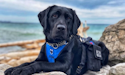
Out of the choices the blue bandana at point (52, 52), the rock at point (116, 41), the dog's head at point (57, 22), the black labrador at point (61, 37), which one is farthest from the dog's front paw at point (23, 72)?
the rock at point (116, 41)

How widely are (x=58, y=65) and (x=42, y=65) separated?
0.28m

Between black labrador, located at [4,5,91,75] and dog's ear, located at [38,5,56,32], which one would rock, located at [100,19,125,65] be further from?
dog's ear, located at [38,5,56,32]

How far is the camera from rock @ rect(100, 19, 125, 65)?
362 centimetres

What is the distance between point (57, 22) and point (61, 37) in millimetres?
298

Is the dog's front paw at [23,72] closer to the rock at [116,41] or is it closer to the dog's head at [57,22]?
the dog's head at [57,22]

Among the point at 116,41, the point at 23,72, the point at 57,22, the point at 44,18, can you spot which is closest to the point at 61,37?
the point at 57,22

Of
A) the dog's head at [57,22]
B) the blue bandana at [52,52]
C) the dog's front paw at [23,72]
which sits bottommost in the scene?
the dog's front paw at [23,72]

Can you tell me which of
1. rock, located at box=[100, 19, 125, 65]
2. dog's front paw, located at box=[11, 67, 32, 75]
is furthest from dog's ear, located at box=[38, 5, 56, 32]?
rock, located at box=[100, 19, 125, 65]

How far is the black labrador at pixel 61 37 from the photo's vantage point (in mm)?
2098

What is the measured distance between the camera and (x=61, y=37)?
7.66ft

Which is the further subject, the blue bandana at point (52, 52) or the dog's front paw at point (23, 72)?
the blue bandana at point (52, 52)

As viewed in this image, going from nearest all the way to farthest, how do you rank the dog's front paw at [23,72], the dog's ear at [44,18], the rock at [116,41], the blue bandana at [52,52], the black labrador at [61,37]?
the dog's front paw at [23,72] → the black labrador at [61,37] → the blue bandana at [52,52] → the dog's ear at [44,18] → the rock at [116,41]

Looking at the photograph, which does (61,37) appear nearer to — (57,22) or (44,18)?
(57,22)

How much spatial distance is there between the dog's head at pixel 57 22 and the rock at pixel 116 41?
180 centimetres
